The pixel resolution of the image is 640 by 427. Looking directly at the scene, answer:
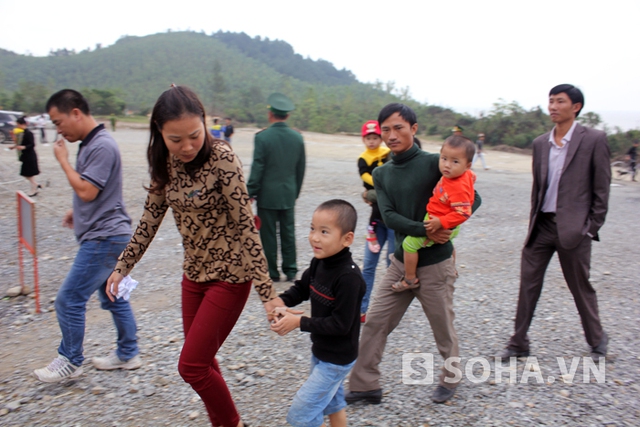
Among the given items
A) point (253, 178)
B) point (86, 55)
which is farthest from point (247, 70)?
point (253, 178)

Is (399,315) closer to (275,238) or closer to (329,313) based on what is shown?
(329,313)

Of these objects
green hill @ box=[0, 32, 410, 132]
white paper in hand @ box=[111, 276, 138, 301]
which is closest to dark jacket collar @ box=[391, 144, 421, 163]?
white paper in hand @ box=[111, 276, 138, 301]

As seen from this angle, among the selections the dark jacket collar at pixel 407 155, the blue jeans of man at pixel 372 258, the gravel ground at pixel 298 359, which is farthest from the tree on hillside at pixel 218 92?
the dark jacket collar at pixel 407 155

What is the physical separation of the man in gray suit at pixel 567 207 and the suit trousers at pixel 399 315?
0.97 m

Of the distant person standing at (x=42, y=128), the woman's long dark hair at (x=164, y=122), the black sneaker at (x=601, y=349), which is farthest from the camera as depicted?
the distant person standing at (x=42, y=128)

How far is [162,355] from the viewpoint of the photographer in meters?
3.97

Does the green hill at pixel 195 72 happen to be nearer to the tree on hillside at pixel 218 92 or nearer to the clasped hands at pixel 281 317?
the tree on hillside at pixel 218 92

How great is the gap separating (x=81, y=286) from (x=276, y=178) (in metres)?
2.69

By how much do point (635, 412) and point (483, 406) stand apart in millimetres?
990

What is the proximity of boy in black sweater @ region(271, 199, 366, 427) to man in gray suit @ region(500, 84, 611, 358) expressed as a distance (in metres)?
2.02

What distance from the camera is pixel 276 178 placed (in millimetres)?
5598

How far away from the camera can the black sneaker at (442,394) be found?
130 inches

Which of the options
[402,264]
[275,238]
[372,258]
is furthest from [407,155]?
[275,238]

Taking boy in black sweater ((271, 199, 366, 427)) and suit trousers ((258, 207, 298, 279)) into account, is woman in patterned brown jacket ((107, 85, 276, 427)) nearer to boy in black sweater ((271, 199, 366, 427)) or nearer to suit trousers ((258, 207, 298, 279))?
boy in black sweater ((271, 199, 366, 427))
